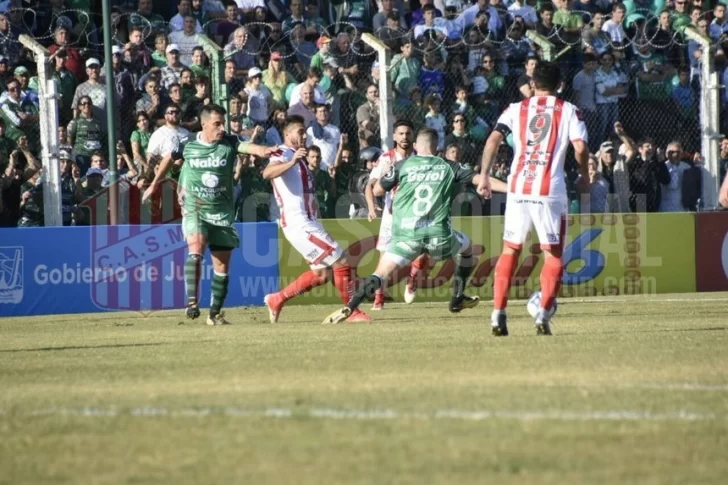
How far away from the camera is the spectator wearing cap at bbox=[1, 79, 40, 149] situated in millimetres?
17469

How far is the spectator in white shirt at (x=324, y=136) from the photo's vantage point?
18938 mm

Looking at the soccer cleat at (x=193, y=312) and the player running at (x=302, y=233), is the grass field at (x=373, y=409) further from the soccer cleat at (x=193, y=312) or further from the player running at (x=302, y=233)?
the soccer cleat at (x=193, y=312)

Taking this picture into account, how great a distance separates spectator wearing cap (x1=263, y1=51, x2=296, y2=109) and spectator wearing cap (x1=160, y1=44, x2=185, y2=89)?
1384 mm

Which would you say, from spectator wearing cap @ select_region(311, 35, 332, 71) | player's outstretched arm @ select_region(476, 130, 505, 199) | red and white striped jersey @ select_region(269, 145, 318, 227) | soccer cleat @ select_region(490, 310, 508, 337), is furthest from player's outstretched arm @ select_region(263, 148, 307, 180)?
spectator wearing cap @ select_region(311, 35, 332, 71)

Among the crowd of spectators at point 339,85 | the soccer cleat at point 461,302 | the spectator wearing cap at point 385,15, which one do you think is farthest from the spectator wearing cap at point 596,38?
the soccer cleat at point 461,302

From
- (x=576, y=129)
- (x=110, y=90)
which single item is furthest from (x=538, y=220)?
(x=110, y=90)

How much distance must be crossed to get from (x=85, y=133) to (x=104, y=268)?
1.75m

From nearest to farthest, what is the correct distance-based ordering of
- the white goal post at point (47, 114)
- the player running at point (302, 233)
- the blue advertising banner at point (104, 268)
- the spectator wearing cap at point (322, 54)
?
the player running at point (302, 233) < the white goal post at point (47, 114) < the blue advertising banner at point (104, 268) < the spectator wearing cap at point (322, 54)

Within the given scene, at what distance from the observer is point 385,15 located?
21.2m

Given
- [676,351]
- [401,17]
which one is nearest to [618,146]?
[401,17]

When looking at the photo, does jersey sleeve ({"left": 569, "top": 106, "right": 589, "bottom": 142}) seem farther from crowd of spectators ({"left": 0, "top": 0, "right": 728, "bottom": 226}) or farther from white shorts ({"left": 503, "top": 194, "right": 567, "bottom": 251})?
crowd of spectators ({"left": 0, "top": 0, "right": 728, "bottom": 226})

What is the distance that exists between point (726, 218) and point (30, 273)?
376 inches

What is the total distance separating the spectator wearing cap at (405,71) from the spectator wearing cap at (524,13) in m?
2.34

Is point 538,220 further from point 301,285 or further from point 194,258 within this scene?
point 194,258
